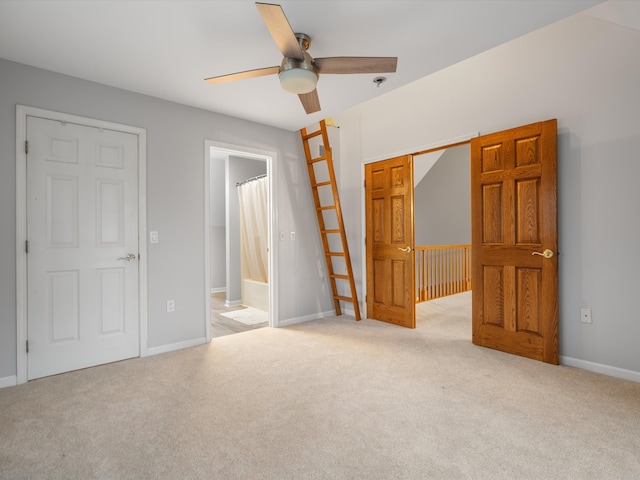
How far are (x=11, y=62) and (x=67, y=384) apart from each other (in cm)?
247

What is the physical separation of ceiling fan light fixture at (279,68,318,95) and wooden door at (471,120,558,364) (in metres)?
1.99

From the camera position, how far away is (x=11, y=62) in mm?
2467

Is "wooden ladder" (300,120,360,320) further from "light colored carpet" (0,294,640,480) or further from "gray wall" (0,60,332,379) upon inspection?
"light colored carpet" (0,294,640,480)

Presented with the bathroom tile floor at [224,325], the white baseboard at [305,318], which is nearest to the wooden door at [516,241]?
the white baseboard at [305,318]

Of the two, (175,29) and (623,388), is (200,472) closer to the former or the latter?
(175,29)

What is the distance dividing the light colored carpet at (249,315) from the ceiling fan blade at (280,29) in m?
3.32

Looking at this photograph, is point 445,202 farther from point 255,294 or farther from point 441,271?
point 255,294

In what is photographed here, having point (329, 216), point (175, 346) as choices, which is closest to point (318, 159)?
point (329, 216)

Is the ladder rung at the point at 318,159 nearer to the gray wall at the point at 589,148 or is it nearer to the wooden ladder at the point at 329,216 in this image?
the wooden ladder at the point at 329,216

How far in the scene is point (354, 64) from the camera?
6.46 ft

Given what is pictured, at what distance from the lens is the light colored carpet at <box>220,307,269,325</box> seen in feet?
14.4

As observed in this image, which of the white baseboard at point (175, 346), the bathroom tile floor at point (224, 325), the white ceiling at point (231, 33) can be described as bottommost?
the bathroom tile floor at point (224, 325)

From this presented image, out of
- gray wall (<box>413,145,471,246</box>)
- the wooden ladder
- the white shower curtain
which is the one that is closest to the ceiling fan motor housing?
the wooden ladder

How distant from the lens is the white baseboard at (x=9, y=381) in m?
2.41
